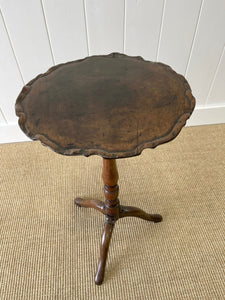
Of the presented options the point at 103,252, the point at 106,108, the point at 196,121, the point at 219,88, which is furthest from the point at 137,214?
the point at 219,88

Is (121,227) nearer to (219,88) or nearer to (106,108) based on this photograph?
(106,108)

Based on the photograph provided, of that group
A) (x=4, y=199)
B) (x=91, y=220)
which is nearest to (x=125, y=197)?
(x=91, y=220)

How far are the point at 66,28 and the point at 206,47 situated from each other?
786mm

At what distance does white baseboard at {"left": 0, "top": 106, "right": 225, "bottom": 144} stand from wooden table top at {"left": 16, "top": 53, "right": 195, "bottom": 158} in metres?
0.85

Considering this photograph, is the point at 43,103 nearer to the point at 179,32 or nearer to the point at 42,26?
the point at 42,26

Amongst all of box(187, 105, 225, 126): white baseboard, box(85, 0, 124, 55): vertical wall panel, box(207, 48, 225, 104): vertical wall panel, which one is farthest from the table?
box(187, 105, 225, 126): white baseboard

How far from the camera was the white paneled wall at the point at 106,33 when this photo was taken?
4.14 ft

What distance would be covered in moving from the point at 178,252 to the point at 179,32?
3.70 ft

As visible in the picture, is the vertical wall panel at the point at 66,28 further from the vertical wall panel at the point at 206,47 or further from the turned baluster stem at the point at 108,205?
the turned baluster stem at the point at 108,205

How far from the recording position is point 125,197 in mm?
1410

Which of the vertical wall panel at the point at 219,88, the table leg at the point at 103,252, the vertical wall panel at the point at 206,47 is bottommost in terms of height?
the table leg at the point at 103,252

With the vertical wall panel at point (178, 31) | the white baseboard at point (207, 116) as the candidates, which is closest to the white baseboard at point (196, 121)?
the white baseboard at point (207, 116)

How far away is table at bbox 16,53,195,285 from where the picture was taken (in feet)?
2.35

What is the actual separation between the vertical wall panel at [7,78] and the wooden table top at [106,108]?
1.79 feet
